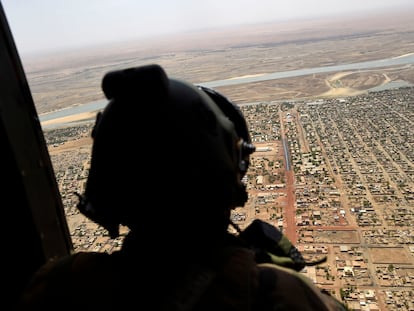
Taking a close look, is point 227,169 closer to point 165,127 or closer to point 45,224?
point 165,127

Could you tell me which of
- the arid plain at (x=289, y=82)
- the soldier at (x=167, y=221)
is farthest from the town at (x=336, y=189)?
the soldier at (x=167, y=221)

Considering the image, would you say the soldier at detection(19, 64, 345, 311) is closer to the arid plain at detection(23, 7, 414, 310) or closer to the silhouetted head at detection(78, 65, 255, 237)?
the silhouetted head at detection(78, 65, 255, 237)

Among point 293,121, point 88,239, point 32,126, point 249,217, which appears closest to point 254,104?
point 293,121

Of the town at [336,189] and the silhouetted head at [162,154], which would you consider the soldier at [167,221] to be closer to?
the silhouetted head at [162,154]

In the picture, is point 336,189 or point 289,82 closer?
point 336,189

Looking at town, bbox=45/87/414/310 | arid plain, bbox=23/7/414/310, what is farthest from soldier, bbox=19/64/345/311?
town, bbox=45/87/414/310

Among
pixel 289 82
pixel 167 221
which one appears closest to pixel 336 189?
pixel 167 221

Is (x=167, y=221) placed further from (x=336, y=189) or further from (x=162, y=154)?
(x=336, y=189)

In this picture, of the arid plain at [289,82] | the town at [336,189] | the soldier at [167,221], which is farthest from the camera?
the arid plain at [289,82]
